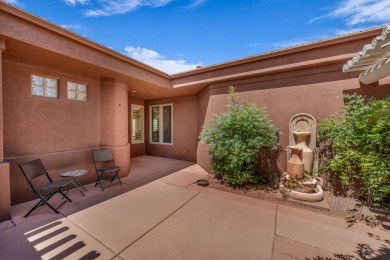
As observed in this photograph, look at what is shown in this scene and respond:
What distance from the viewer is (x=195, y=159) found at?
25.5 ft

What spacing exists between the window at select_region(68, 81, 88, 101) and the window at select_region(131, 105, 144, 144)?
3630 mm

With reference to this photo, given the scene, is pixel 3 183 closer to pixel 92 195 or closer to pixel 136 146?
pixel 92 195

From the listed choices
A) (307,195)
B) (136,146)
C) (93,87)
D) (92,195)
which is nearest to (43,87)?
(93,87)

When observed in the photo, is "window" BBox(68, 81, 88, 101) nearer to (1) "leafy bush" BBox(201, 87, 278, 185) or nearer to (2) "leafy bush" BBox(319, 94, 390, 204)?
(1) "leafy bush" BBox(201, 87, 278, 185)

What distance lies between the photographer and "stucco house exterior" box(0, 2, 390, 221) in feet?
11.3

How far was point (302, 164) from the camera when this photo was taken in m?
3.99

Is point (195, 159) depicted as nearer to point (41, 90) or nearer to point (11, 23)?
point (41, 90)

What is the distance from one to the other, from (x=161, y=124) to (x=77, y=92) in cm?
450

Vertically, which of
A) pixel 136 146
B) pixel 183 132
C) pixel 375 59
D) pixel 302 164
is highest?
pixel 375 59

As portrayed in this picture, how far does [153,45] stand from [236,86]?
353 cm

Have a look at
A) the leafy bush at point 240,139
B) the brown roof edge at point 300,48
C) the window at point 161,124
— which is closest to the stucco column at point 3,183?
the leafy bush at point 240,139

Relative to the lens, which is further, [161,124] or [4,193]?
[161,124]

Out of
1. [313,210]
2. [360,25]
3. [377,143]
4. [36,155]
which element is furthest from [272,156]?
[36,155]

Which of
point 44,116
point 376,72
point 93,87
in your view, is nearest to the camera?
point 376,72
